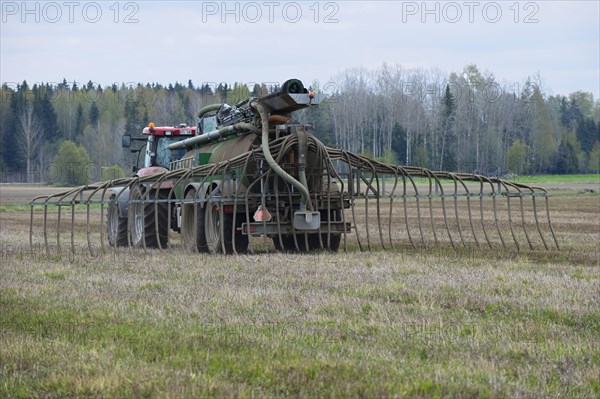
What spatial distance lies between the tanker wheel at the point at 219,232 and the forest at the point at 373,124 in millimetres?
9920

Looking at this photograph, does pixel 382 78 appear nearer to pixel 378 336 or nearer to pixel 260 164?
pixel 260 164

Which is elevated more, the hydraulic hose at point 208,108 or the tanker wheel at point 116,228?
the hydraulic hose at point 208,108

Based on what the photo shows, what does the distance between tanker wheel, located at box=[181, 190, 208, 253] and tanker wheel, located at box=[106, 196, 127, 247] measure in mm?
2183

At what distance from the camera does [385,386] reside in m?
5.00

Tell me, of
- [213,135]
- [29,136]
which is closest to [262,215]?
[213,135]

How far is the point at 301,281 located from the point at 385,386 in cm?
469

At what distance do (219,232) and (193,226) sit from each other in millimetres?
1201

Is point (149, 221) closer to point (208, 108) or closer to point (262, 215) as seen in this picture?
point (208, 108)

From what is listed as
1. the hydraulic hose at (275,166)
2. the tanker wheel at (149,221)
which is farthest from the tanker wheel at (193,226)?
the hydraulic hose at (275,166)

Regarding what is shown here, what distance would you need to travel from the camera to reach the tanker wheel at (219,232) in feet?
46.2

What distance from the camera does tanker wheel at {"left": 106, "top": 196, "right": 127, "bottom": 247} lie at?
17.4 meters

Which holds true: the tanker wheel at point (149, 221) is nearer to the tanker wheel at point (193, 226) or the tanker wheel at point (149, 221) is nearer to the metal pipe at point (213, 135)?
the tanker wheel at point (193, 226)

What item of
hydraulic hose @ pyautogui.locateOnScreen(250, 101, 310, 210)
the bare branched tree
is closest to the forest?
the bare branched tree

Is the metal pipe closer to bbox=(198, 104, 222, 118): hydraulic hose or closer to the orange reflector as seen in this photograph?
bbox=(198, 104, 222, 118): hydraulic hose
